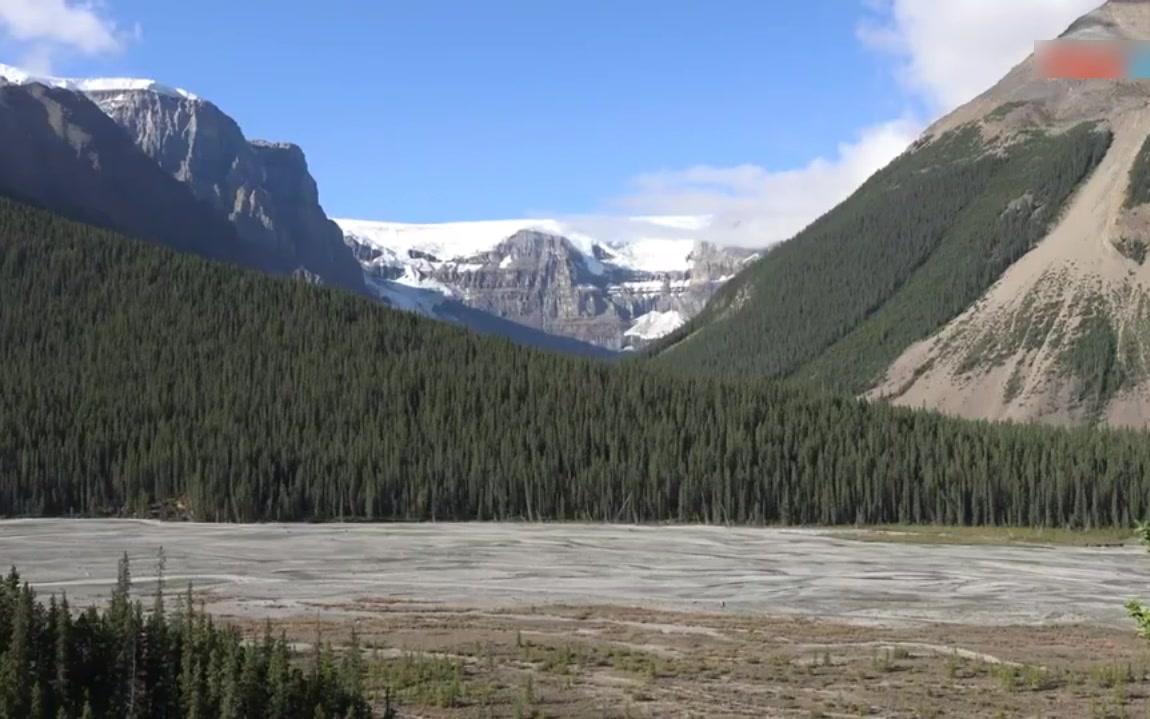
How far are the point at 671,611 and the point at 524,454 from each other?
87950 millimetres

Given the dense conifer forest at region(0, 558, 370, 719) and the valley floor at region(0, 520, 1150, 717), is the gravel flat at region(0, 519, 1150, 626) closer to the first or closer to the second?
the valley floor at region(0, 520, 1150, 717)

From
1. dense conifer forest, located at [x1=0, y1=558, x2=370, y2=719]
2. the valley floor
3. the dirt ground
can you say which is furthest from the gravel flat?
dense conifer forest, located at [x1=0, y1=558, x2=370, y2=719]

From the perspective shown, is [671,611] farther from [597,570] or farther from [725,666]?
[597,570]

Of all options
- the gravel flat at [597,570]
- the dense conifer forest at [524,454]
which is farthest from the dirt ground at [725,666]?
the dense conifer forest at [524,454]

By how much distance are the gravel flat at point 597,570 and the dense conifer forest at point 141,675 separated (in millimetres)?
29612

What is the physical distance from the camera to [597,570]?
96562 mm

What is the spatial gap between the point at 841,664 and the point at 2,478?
401 ft

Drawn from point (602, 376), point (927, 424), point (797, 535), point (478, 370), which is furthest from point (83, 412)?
point (927, 424)

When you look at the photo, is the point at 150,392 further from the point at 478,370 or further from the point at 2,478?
the point at 478,370

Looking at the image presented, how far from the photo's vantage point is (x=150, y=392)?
180750mm

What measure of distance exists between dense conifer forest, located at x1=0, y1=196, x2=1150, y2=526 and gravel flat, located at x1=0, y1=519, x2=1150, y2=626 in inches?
671

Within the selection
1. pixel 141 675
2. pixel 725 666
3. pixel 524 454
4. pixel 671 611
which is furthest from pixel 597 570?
pixel 524 454

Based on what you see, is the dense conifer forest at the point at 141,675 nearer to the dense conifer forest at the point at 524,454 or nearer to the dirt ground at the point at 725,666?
the dirt ground at the point at 725,666

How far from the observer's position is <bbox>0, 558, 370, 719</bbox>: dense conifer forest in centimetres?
3550
